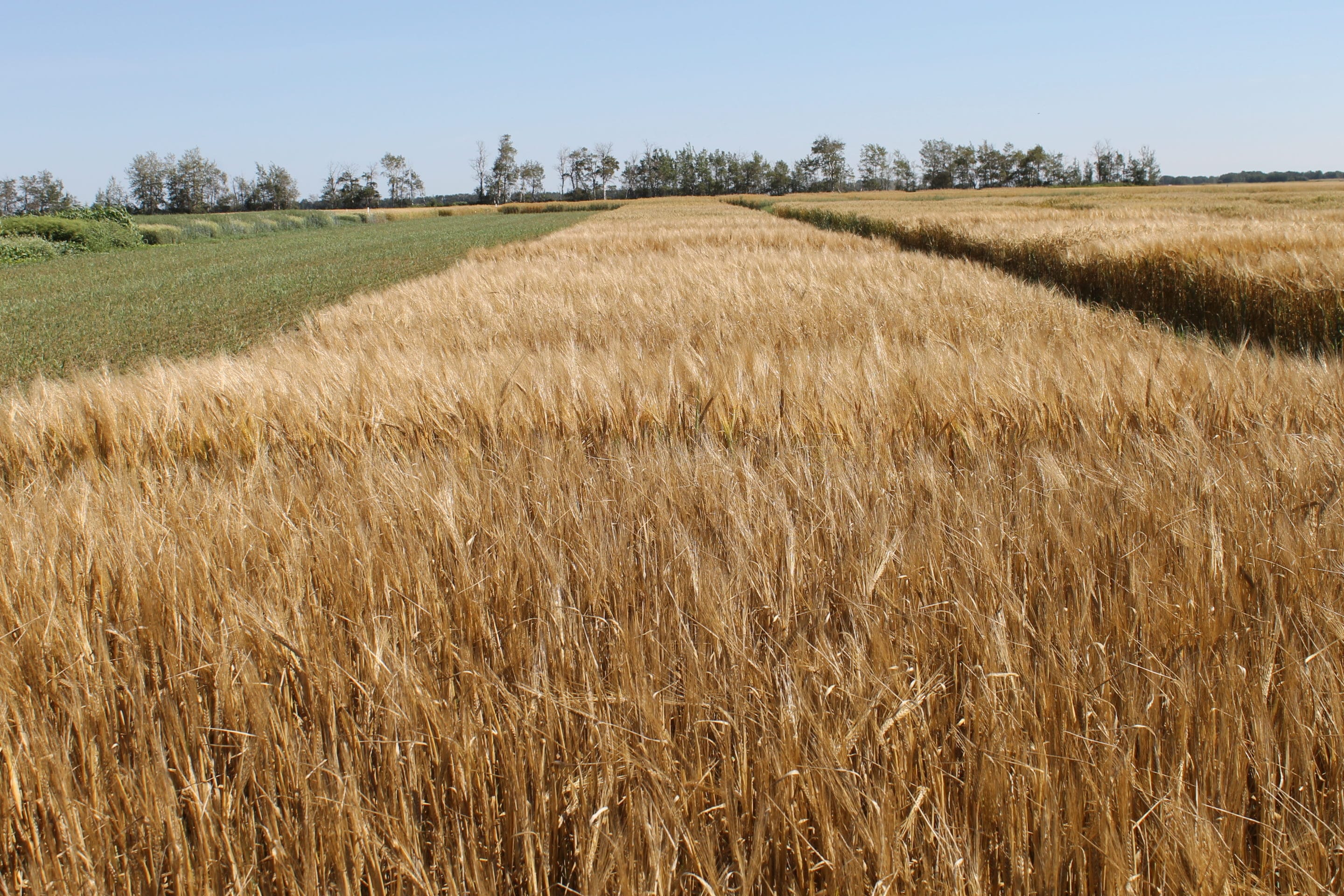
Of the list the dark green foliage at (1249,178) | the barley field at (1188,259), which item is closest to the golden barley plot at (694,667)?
the barley field at (1188,259)

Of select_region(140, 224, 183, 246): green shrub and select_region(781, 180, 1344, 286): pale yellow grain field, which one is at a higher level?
select_region(140, 224, 183, 246): green shrub

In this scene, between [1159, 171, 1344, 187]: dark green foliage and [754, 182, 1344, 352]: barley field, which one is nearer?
[754, 182, 1344, 352]: barley field

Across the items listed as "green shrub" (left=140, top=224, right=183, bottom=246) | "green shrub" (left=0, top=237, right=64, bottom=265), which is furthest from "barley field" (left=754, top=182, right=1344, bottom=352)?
"green shrub" (left=140, top=224, right=183, bottom=246)

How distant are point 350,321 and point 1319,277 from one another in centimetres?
701

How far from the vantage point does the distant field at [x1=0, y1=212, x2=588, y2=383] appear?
6.18 m

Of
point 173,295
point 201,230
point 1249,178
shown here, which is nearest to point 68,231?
point 201,230

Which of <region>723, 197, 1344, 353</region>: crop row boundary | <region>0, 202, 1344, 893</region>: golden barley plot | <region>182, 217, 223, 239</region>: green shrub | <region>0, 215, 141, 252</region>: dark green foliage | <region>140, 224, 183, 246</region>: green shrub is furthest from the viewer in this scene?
<region>182, 217, 223, 239</region>: green shrub

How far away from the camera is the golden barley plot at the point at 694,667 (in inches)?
33.7

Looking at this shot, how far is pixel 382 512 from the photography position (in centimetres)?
161

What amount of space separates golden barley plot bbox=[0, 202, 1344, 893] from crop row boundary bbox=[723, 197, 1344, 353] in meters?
2.35

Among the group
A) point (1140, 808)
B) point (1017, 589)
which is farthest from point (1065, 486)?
point (1140, 808)

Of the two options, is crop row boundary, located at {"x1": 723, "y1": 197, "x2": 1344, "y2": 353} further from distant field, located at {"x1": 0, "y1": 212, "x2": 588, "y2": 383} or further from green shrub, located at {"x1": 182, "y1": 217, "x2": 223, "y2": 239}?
green shrub, located at {"x1": 182, "y1": 217, "x2": 223, "y2": 239}

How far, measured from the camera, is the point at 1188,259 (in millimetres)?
6766

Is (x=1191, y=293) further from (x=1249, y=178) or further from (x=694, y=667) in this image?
(x=1249, y=178)
